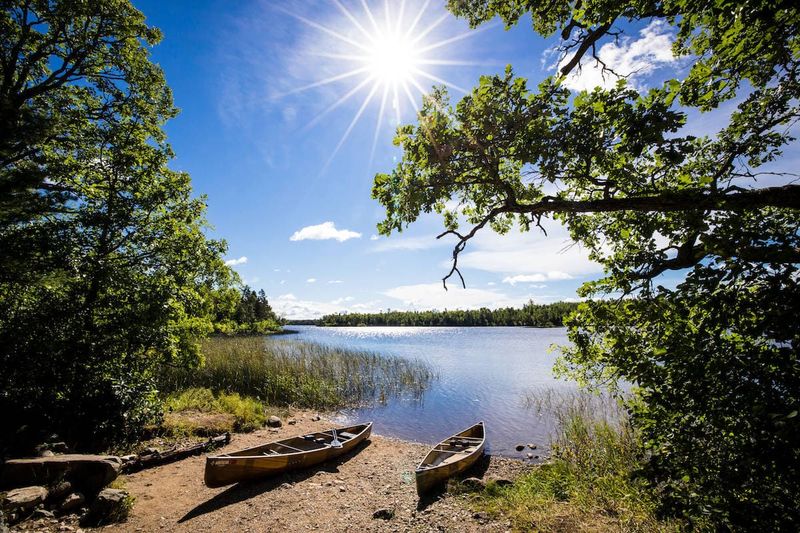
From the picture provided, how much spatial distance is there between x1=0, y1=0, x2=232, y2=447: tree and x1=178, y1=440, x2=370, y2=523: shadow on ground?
4.02 metres

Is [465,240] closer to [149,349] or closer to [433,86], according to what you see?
[433,86]

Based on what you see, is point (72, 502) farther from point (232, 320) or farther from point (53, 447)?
point (232, 320)

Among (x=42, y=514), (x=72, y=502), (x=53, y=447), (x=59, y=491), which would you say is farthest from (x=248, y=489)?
(x=53, y=447)

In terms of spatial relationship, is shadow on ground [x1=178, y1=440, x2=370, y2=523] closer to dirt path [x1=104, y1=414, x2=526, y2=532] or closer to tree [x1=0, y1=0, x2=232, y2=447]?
dirt path [x1=104, y1=414, x2=526, y2=532]

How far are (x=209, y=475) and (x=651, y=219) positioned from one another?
9.82 m

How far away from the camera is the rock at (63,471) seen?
5.77m

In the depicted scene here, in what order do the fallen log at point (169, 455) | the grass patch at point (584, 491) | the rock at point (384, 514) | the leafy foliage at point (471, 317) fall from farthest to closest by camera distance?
1. the leafy foliage at point (471, 317)
2. the fallen log at point (169, 455)
3. the rock at point (384, 514)
4. the grass patch at point (584, 491)

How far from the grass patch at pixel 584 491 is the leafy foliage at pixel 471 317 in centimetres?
8083

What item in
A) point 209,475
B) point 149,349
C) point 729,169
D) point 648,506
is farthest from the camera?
point 149,349

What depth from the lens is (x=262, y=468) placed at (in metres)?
8.02

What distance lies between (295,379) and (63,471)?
11.6m

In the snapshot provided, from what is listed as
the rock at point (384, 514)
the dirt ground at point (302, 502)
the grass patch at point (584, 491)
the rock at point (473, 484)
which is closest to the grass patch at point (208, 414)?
the dirt ground at point (302, 502)

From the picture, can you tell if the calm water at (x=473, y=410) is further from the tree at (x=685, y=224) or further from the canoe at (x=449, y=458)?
the tree at (x=685, y=224)

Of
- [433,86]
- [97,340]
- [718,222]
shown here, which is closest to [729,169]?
[718,222]
